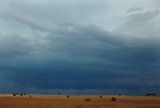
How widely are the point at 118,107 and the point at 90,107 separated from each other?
4.39 metres

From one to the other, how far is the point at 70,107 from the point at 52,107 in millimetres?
2896

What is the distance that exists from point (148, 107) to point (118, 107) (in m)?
5.09

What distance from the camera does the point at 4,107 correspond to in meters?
65.3

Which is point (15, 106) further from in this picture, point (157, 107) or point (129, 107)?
point (157, 107)

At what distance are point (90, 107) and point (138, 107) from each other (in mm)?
7654

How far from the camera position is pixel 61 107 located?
64.5 metres

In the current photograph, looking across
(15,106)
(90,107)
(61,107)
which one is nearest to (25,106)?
(15,106)

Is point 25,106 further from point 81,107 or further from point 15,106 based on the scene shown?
point 81,107

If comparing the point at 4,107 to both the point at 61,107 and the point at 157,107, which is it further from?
the point at 157,107

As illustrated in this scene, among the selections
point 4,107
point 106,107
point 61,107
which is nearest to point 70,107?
point 61,107

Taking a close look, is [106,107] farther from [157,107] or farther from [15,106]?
[15,106]

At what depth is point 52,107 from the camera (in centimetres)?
6444

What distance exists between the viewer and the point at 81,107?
2569 inches

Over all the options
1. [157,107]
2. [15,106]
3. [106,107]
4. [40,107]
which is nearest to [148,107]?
[157,107]
